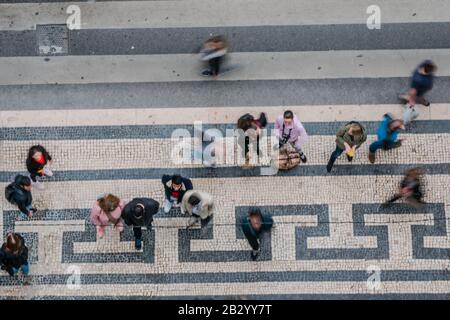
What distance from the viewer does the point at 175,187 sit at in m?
11.4

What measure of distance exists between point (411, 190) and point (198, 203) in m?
3.67

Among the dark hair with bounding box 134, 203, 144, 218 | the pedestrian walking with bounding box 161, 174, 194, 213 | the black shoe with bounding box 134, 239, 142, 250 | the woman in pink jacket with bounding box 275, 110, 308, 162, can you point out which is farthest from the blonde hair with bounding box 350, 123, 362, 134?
the black shoe with bounding box 134, 239, 142, 250

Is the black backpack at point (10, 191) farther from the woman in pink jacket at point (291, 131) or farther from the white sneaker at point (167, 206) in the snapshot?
the woman in pink jacket at point (291, 131)

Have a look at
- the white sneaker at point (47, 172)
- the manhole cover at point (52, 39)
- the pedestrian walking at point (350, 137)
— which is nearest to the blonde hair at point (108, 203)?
the white sneaker at point (47, 172)

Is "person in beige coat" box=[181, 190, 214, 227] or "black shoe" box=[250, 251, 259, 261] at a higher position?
"person in beige coat" box=[181, 190, 214, 227]

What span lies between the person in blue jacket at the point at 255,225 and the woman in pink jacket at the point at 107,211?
221cm

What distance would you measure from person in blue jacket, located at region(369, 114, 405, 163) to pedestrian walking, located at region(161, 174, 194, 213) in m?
3.51

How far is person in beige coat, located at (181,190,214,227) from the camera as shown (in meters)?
11.2

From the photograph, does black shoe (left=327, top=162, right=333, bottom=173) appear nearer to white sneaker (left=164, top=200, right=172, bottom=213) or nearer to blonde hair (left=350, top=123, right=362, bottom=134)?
blonde hair (left=350, top=123, right=362, bottom=134)

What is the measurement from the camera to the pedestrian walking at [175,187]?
1120cm

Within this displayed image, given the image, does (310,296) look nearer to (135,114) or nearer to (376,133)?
(376,133)

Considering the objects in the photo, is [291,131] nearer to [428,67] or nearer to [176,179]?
[176,179]

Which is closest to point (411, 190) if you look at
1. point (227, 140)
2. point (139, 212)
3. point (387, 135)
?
point (387, 135)
